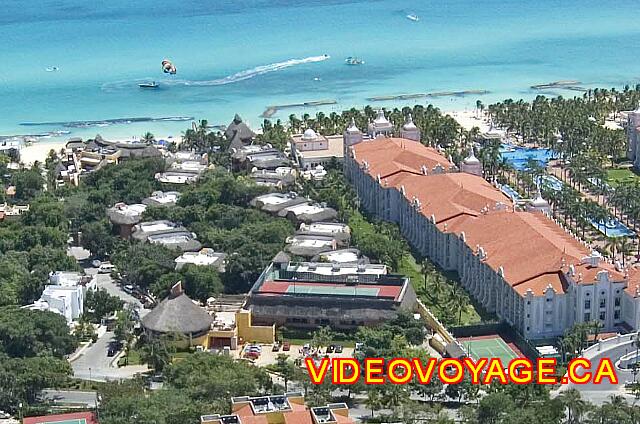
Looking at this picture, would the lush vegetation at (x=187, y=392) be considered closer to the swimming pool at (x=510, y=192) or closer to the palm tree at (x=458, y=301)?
the palm tree at (x=458, y=301)

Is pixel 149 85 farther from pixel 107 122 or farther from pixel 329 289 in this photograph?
pixel 329 289

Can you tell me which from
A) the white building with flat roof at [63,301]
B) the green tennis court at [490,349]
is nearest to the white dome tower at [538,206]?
the green tennis court at [490,349]

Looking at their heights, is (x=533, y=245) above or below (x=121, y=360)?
above

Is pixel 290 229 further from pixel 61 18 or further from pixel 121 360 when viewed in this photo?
pixel 61 18

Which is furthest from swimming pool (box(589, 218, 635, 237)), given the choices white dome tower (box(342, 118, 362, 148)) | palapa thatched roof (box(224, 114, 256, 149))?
palapa thatched roof (box(224, 114, 256, 149))

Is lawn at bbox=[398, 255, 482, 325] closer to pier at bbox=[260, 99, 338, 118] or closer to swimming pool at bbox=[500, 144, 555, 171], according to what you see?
swimming pool at bbox=[500, 144, 555, 171]

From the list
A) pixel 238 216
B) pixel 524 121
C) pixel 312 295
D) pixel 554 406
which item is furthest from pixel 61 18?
pixel 554 406
